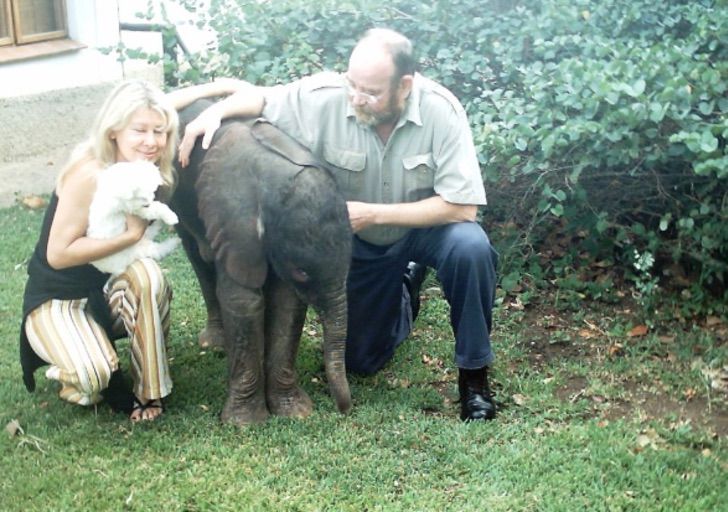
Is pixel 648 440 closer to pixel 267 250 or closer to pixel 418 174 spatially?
pixel 418 174

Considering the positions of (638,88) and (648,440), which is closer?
(648,440)

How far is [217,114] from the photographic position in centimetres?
495

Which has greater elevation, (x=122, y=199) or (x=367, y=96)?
(x=367, y=96)

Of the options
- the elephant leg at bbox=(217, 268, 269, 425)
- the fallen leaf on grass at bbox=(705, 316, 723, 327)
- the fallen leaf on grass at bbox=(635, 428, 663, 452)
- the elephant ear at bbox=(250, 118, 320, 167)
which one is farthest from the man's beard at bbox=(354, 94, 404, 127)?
the fallen leaf on grass at bbox=(705, 316, 723, 327)

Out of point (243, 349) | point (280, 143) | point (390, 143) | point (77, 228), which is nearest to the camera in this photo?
point (77, 228)

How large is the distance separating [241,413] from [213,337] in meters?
0.98

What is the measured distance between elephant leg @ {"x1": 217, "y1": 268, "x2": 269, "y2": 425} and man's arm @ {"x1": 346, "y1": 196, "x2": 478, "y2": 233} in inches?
23.4

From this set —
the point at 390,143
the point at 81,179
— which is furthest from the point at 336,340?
the point at 81,179

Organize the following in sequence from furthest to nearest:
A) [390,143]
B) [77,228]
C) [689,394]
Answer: [689,394] < [390,143] < [77,228]

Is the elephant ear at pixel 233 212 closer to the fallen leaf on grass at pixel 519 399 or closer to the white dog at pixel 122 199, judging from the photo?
the white dog at pixel 122 199

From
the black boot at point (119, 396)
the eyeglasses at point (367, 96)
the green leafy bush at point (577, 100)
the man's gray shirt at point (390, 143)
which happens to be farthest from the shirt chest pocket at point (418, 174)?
the black boot at point (119, 396)

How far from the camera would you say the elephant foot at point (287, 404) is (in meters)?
5.05

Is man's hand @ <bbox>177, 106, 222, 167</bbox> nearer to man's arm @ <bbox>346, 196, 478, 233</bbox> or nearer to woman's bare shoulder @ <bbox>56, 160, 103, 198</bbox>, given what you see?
woman's bare shoulder @ <bbox>56, 160, 103, 198</bbox>

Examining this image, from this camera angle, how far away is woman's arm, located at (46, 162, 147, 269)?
455 centimetres
